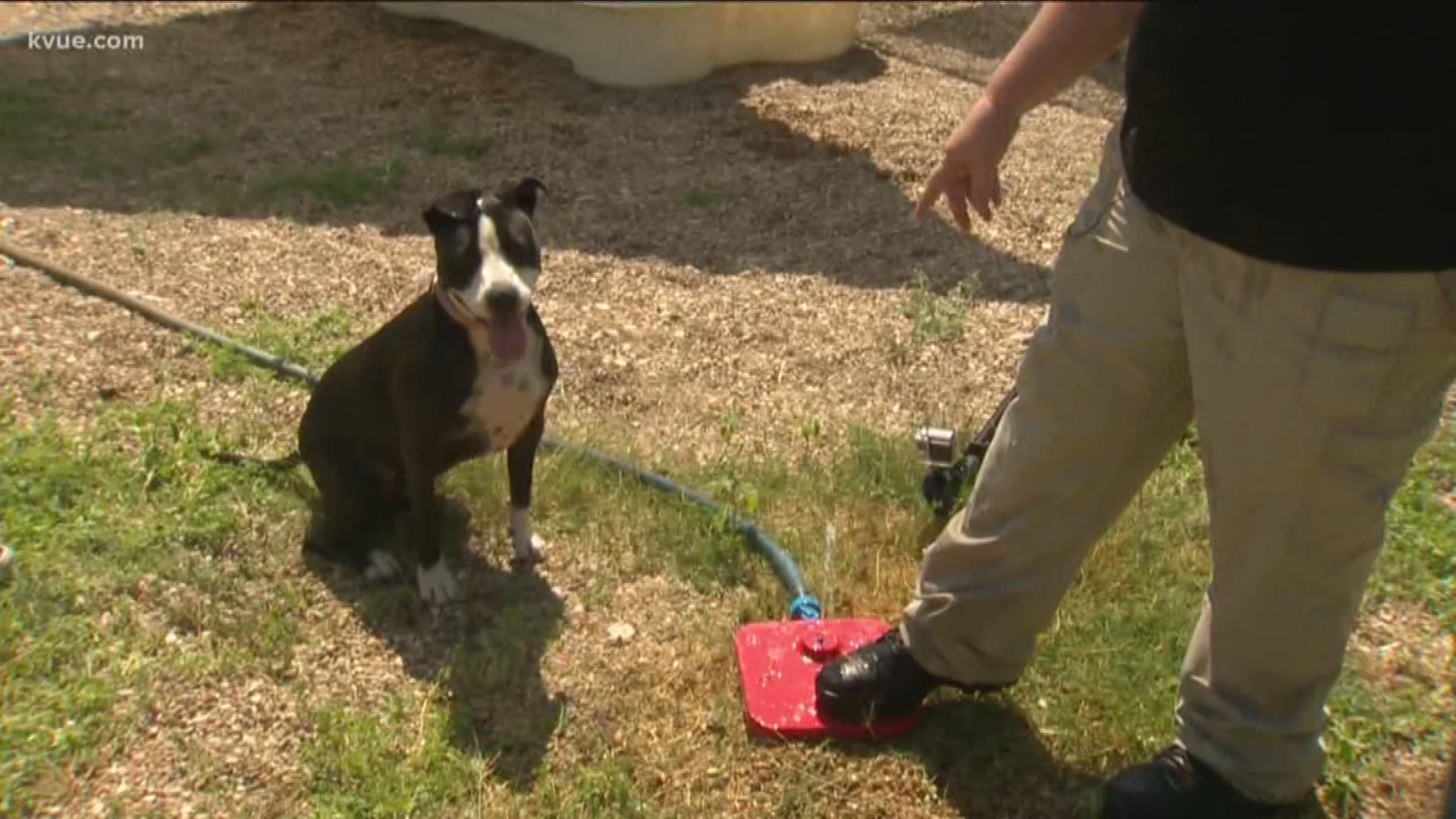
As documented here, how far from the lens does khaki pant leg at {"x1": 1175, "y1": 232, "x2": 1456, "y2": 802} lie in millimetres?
2143

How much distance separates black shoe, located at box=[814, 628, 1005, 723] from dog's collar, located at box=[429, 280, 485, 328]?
41.4 inches

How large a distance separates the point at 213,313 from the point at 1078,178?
143 inches

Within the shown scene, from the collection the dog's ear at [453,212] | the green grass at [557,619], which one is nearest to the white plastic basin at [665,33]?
the green grass at [557,619]

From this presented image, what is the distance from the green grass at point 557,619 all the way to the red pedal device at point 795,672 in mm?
56

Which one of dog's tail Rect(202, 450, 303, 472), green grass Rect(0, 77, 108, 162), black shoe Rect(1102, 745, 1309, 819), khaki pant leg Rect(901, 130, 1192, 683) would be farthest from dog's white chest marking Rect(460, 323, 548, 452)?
green grass Rect(0, 77, 108, 162)

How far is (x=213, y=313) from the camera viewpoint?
4.84 m

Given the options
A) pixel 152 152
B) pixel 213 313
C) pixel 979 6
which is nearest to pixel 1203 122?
pixel 213 313

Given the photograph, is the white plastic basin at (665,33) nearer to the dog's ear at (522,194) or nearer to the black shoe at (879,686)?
the dog's ear at (522,194)

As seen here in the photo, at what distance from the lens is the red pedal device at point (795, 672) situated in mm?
3002

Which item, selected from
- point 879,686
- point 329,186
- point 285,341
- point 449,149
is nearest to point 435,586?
point 879,686

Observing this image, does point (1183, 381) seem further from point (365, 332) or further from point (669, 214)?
point (669, 214)

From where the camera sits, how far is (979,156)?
2418 millimetres

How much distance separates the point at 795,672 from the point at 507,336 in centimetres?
94

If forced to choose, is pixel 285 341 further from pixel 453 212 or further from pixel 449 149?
pixel 449 149
